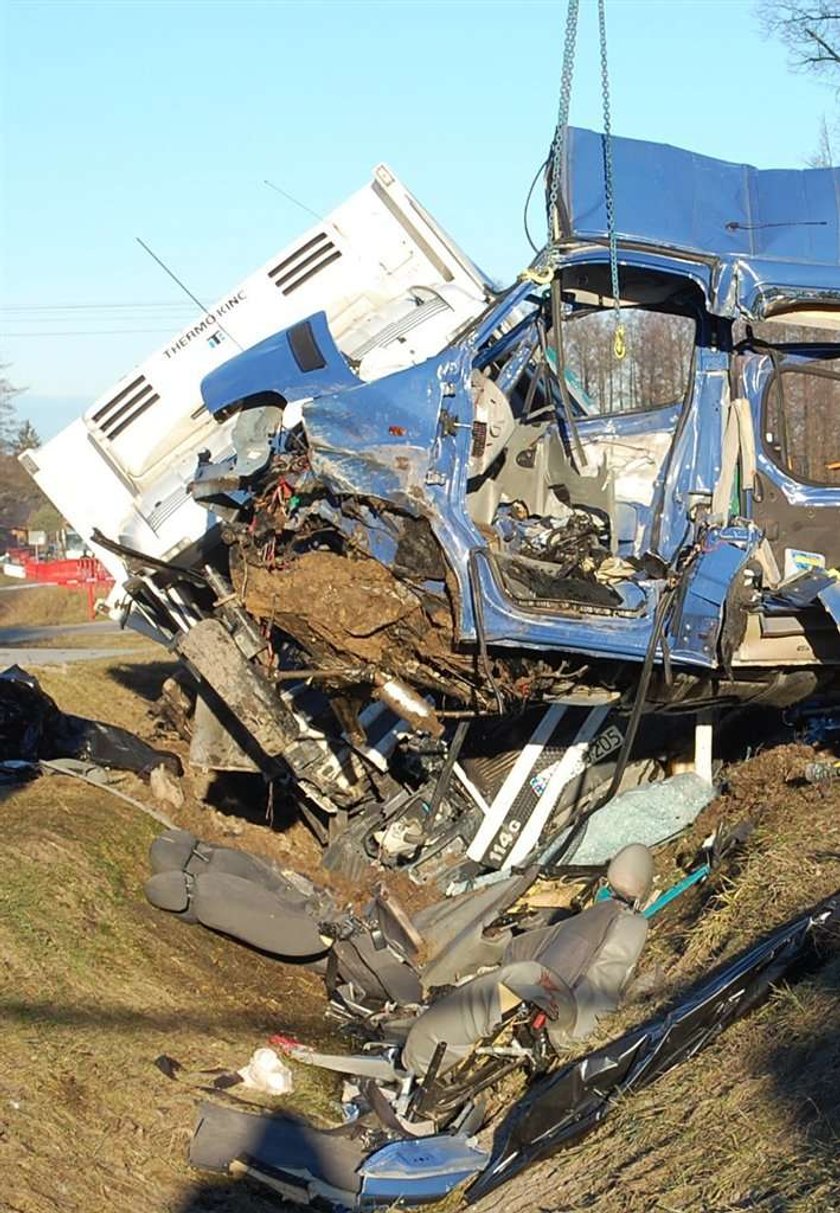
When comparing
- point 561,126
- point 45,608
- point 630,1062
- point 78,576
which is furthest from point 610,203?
point 78,576

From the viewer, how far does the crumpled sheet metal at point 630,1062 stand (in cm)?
533

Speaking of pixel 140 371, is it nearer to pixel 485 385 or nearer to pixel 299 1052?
pixel 485 385

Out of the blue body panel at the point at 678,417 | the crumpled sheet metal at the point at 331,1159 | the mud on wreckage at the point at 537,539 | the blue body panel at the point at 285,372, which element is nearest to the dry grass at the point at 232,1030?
the crumpled sheet metal at the point at 331,1159

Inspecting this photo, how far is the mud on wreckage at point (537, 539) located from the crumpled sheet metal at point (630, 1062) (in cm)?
66

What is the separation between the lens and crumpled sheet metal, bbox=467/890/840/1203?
5.33 m

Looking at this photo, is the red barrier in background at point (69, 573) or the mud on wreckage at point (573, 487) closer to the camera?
the mud on wreckage at point (573, 487)

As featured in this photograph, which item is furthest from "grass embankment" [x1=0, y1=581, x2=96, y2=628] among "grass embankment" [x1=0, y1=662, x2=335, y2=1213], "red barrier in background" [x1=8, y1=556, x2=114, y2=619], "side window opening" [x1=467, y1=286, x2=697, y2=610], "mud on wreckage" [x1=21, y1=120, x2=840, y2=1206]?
"side window opening" [x1=467, y1=286, x2=697, y2=610]

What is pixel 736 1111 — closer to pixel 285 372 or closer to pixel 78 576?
pixel 285 372

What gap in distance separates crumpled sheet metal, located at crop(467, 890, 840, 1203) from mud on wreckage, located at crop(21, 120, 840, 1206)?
664mm

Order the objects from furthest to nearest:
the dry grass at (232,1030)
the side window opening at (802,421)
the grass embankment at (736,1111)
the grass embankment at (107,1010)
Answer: the side window opening at (802,421), the grass embankment at (107,1010), the dry grass at (232,1030), the grass embankment at (736,1111)

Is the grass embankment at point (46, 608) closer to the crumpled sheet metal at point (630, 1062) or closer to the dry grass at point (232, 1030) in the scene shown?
the dry grass at point (232, 1030)

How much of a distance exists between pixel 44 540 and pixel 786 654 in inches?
1687

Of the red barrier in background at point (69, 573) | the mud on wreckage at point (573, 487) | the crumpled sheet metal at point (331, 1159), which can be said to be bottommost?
the red barrier in background at point (69, 573)

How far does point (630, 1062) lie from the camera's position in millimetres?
5422
